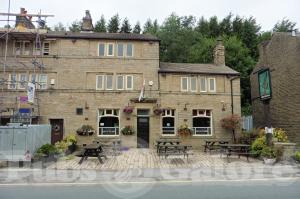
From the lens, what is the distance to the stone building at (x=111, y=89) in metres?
20.2

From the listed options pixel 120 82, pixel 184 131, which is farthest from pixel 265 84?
pixel 120 82

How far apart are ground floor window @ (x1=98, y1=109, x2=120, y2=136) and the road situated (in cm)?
1104

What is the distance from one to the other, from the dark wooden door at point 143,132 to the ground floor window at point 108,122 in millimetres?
1597

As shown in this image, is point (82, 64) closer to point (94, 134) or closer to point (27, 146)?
point (94, 134)

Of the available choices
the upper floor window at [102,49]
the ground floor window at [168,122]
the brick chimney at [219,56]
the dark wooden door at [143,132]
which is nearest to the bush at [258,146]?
the ground floor window at [168,122]

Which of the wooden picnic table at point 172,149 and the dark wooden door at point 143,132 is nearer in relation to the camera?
the wooden picnic table at point 172,149

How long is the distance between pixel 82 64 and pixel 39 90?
12.2 feet

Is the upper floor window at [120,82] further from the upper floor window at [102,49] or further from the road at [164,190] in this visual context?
the road at [164,190]

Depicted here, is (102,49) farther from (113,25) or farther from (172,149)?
(113,25)

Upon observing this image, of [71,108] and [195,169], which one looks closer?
[195,169]

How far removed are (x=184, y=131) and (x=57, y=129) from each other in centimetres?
953

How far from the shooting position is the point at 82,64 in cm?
2072

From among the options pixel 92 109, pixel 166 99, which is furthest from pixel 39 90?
pixel 166 99

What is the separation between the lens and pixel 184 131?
20406 millimetres
